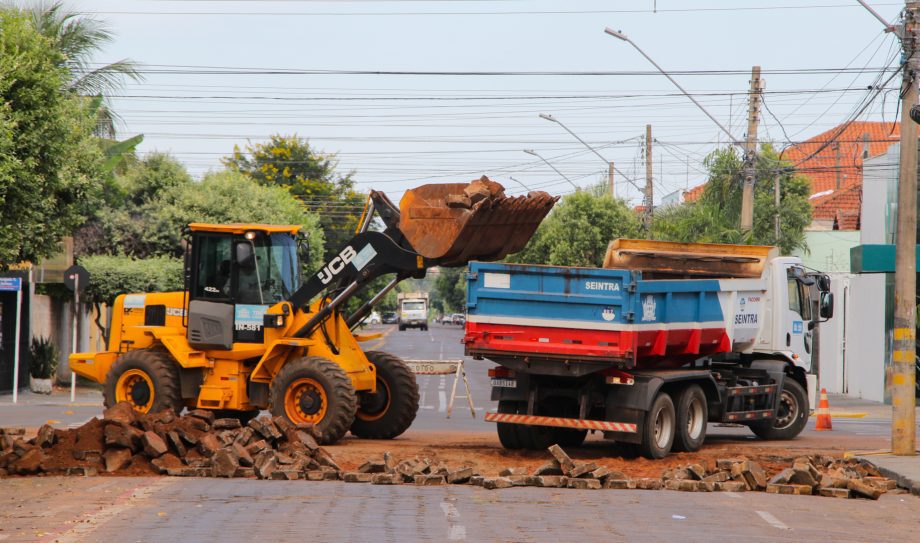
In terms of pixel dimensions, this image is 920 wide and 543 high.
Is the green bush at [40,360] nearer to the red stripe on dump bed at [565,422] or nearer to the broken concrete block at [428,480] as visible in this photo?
the red stripe on dump bed at [565,422]

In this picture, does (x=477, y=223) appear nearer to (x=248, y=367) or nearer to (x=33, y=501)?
(x=248, y=367)

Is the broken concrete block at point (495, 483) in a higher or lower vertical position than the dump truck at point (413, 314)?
lower

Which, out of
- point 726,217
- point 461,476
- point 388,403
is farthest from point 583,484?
point 726,217

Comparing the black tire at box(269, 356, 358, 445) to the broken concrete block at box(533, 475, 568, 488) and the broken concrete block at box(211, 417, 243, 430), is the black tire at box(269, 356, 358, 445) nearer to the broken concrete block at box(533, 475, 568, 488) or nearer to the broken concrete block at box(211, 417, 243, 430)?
the broken concrete block at box(211, 417, 243, 430)

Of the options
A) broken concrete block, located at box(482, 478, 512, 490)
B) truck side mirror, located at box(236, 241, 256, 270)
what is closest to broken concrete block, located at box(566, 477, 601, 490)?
Answer: broken concrete block, located at box(482, 478, 512, 490)

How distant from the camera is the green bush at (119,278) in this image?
34.0 metres

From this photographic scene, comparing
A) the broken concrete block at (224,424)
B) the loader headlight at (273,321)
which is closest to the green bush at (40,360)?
the loader headlight at (273,321)

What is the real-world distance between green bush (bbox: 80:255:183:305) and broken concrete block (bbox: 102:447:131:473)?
19.7 meters

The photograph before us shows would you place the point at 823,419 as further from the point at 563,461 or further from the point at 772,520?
the point at 772,520

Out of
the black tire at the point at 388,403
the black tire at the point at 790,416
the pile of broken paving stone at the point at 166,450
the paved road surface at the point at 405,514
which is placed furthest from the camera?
the black tire at the point at 790,416

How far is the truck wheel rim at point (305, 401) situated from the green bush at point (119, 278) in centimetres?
1730

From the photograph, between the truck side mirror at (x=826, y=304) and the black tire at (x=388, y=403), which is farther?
the truck side mirror at (x=826, y=304)

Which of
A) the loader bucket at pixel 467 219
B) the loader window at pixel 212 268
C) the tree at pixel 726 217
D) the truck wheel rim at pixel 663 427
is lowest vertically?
the truck wheel rim at pixel 663 427

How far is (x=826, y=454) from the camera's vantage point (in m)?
17.4
